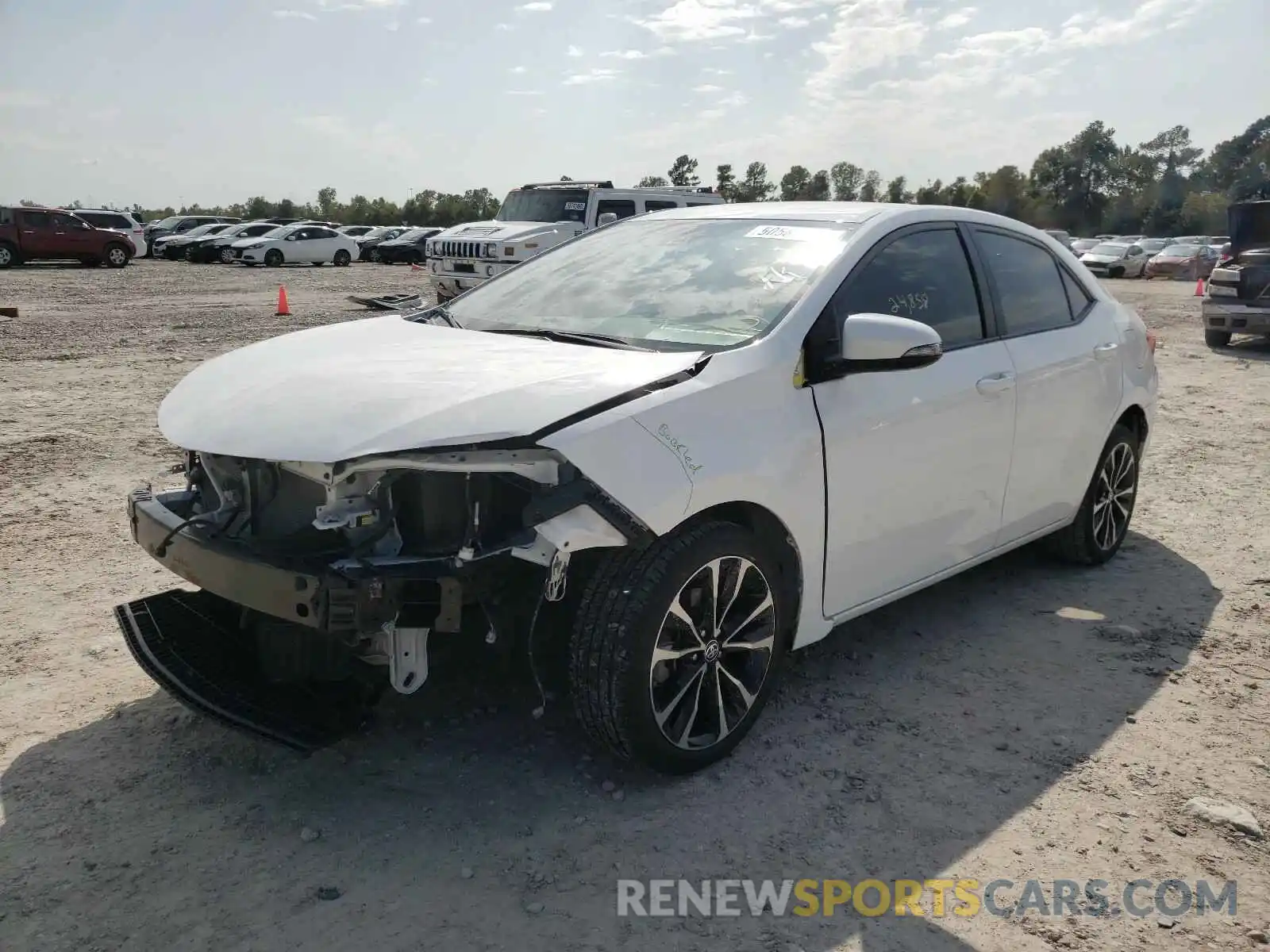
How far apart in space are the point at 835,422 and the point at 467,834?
1716mm

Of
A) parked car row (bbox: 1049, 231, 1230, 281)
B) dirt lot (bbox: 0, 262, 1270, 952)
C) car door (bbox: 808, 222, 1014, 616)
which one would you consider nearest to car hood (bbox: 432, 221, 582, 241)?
dirt lot (bbox: 0, 262, 1270, 952)

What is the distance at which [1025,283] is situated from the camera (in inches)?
181

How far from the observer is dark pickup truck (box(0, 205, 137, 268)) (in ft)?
94.8

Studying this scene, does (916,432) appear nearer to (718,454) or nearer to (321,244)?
(718,454)

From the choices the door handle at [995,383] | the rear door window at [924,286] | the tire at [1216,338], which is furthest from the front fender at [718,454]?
the tire at [1216,338]

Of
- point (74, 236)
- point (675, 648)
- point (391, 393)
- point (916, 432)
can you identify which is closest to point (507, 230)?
point (916, 432)

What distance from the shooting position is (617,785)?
3188mm

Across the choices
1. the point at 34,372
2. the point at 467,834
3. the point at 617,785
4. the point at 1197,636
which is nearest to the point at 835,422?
the point at 617,785

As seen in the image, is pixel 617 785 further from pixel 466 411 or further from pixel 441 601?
pixel 466 411

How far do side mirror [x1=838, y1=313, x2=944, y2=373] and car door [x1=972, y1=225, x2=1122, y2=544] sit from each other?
1.06 metres

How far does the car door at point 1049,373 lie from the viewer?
4.35 metres

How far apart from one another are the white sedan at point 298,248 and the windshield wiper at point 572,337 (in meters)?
33.6

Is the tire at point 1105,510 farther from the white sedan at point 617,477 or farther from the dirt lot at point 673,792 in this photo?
the white sedan at point 617,477

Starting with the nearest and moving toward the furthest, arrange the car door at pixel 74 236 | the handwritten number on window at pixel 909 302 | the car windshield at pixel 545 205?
the handwritten number on window at pixel 909 302, the car windshield at pixel 545 205, the car door at pixel 74 236
